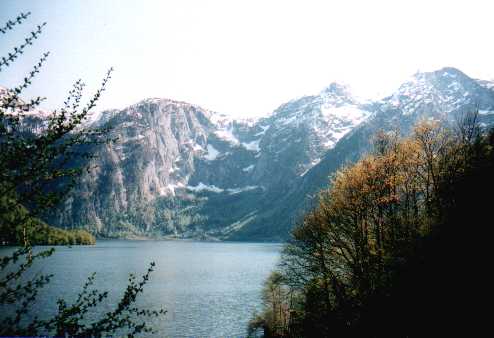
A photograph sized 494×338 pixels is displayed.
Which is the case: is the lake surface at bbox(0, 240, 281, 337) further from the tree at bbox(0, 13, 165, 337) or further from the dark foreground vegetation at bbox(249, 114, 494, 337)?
the tree at bbox(0, 13, 165, 337)

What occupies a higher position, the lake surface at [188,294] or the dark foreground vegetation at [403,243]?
the dark foreground vegetation at [403,243]

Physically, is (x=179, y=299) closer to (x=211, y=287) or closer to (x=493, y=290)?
(x=211, y=287)

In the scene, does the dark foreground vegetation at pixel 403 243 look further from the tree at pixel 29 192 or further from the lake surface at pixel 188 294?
the lake surface at pixel 188 294

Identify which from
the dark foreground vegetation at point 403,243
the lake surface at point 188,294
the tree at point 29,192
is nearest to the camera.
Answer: the tree at point 29,192

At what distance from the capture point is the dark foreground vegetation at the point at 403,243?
1106 inches

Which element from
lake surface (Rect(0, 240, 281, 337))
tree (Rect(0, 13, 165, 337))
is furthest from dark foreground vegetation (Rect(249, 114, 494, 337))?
lake surface (Rect(0, 240, 281, 337))

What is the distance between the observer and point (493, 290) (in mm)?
25500

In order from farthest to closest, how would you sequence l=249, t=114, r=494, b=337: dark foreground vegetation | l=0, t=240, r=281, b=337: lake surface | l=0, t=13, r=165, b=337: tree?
l=0, t=240, r=281, b=337: lake surface → l=249, t=114, r=494, b=337: dark foreground vegetation → l=0, t=13, r=165, b=337: tree

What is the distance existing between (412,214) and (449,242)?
8.92 meters

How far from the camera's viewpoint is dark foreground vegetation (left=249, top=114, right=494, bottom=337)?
28094mm

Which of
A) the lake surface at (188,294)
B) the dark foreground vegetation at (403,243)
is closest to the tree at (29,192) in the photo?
the dark foreground vegetation at (403,243)

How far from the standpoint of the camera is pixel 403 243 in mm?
33438

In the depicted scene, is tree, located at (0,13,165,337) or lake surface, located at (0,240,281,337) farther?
Answer: lake surface, located at (0,240,281,337)

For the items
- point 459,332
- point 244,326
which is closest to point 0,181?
point 459,332
